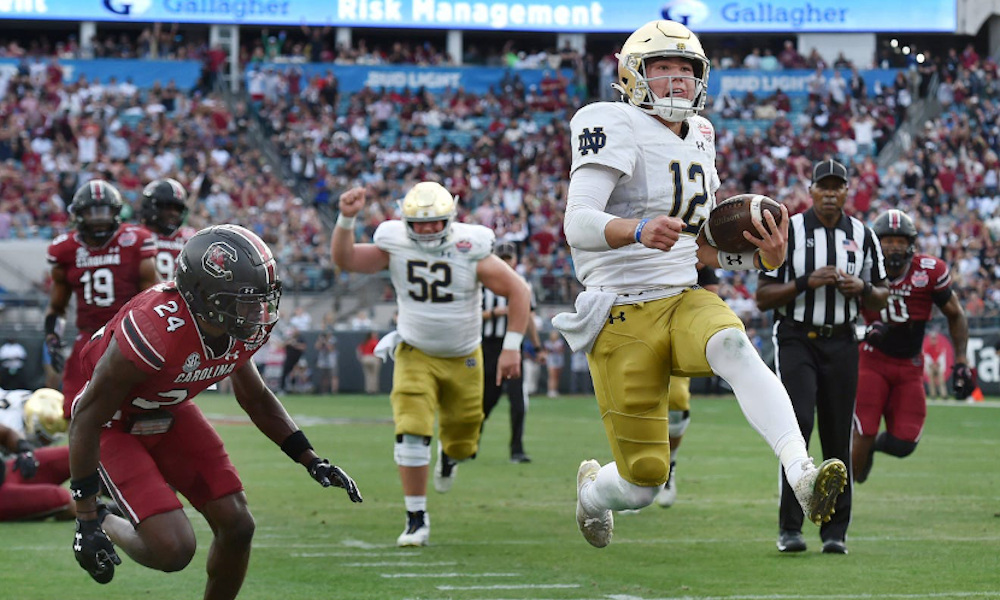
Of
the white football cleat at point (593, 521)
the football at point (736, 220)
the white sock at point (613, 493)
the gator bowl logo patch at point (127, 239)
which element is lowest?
the white football cleat at point (593, 521)

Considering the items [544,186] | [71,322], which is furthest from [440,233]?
[544,186]

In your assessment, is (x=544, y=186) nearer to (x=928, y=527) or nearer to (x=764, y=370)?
(x=928, y=527)

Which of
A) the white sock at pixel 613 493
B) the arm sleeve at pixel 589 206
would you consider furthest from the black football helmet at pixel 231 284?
the white sock at pixel 613 493

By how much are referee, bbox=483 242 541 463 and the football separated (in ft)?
17.3

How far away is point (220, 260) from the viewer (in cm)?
437

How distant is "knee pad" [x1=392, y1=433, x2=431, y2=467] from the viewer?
705cm

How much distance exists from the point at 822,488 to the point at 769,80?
90.5 feet

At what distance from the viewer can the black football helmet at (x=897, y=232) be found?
8016 millimetres

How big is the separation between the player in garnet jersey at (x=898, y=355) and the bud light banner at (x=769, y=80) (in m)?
22.7

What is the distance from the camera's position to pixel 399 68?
3022 cm

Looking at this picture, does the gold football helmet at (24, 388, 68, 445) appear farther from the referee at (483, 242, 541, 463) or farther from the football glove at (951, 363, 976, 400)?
the football glove at (951, 363, 976, 400)

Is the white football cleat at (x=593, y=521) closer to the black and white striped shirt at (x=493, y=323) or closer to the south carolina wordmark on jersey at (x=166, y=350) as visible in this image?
the south carolina wordmark on jersey at (x=166, y=350)

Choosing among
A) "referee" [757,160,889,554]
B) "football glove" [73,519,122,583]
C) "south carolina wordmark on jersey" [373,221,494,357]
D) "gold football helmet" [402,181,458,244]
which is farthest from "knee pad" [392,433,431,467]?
"football glove" [73,519,122,583]

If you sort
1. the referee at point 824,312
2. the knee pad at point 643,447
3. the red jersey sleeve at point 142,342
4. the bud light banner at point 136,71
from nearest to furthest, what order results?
1. the red jersey sleeve at point 142,342
2. the knee pad at point 643,447
3. the referee at point 824,312
4. the bud light banner at point 136,71
